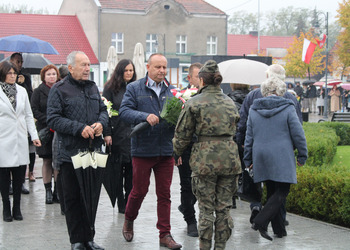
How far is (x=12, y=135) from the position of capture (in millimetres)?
7840

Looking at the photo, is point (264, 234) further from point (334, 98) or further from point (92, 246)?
point (334, 98)

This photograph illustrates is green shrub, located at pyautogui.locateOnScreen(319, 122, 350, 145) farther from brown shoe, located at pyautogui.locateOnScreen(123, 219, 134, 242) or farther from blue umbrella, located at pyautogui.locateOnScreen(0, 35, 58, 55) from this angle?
brown shoe, located at pyautogui.locateOnScreen(123, 219, 134, 242)

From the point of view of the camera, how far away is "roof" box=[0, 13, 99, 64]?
169 feet

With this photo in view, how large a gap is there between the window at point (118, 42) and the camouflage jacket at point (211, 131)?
48421 mm

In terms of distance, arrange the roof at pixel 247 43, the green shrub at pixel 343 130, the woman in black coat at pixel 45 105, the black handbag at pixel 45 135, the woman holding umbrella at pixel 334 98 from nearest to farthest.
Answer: the black handbag at pixel 45 135 < the woman in black coat at pixel 45 105 < the green shrub at pixel 343 130 < the woman holding umbrella at pixel 334 98 < the roof at pixel 247 43

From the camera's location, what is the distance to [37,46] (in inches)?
542

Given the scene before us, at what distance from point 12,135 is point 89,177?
6.89ft

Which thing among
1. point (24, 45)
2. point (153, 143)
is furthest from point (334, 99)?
point (153, 143)

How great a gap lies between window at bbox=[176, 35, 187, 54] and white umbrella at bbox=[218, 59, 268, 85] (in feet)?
149

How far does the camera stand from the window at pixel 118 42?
176 feet

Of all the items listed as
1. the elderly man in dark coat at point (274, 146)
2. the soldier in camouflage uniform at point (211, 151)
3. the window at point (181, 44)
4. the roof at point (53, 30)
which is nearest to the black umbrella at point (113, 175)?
the elderly man in dark coat at point (274, 146)

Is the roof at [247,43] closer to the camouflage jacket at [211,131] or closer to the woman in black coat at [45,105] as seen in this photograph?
the woman in black coat at [45,105]

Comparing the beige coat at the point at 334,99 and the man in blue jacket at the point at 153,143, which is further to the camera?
the beige coat at the point at 334,99

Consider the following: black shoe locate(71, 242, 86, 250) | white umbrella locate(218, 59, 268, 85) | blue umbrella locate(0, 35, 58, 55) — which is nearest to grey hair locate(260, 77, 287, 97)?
black shoe locate(71, 242, 86, 250)
